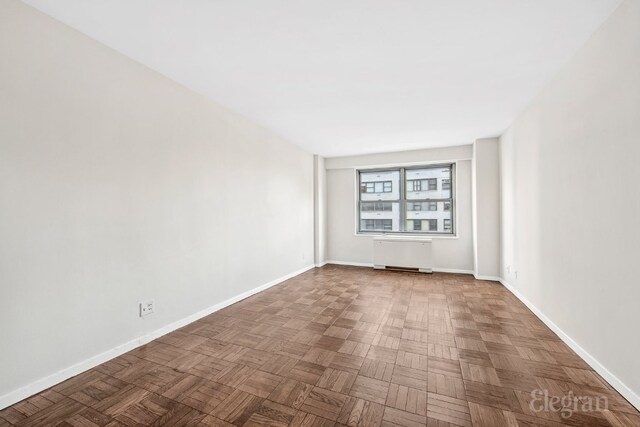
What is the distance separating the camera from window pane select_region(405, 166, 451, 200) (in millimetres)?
5613

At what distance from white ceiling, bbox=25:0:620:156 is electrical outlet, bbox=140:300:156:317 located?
212 centimetres

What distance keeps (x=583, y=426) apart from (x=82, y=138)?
3.58 m

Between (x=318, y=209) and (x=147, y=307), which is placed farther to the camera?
(x=318, y=209)

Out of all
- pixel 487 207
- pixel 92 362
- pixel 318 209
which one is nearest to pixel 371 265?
pixel 318 209

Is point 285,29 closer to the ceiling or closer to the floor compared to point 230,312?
closer to the ceiling

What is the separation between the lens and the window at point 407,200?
5.62 metres

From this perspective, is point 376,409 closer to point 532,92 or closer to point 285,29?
point 285,29

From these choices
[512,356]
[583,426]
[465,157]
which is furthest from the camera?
[465,157]

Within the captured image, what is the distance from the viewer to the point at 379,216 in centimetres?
615

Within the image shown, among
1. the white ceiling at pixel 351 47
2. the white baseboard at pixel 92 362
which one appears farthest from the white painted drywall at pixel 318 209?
the white baseboard at pixel 92 362

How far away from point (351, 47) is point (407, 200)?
4234 mm

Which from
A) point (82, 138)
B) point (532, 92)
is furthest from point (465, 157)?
point (82, 138)

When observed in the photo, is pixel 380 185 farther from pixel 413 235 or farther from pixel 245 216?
pixel 245 216

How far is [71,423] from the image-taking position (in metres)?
1.47
